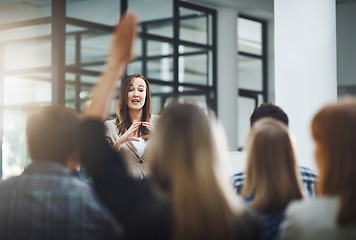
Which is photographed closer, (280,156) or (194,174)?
(194,174)

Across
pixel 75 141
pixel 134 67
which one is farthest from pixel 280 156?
pixel 134 67

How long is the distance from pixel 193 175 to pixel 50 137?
0.55 metres

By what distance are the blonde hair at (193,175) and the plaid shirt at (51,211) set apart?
0.30m

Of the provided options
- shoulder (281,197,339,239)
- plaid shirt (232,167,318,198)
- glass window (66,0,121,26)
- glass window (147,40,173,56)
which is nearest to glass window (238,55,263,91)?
glass window (147,40,173,56)

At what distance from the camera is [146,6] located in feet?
27.8

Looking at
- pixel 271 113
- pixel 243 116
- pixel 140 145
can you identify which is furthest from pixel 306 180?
pixel 243 116

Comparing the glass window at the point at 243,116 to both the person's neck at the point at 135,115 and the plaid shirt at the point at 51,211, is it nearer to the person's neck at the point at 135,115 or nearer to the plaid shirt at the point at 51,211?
the person's neck at the point at 135,115

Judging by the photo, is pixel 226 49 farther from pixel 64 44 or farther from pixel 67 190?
pixel 67 190

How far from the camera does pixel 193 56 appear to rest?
30.5 feet

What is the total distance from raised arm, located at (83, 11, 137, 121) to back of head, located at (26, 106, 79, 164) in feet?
0.39

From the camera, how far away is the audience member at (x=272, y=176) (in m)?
1.65

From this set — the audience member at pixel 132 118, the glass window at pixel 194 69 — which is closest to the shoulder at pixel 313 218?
the audience member at pixel 132 118

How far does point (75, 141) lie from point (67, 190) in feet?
0.57

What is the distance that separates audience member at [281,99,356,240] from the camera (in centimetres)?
139
